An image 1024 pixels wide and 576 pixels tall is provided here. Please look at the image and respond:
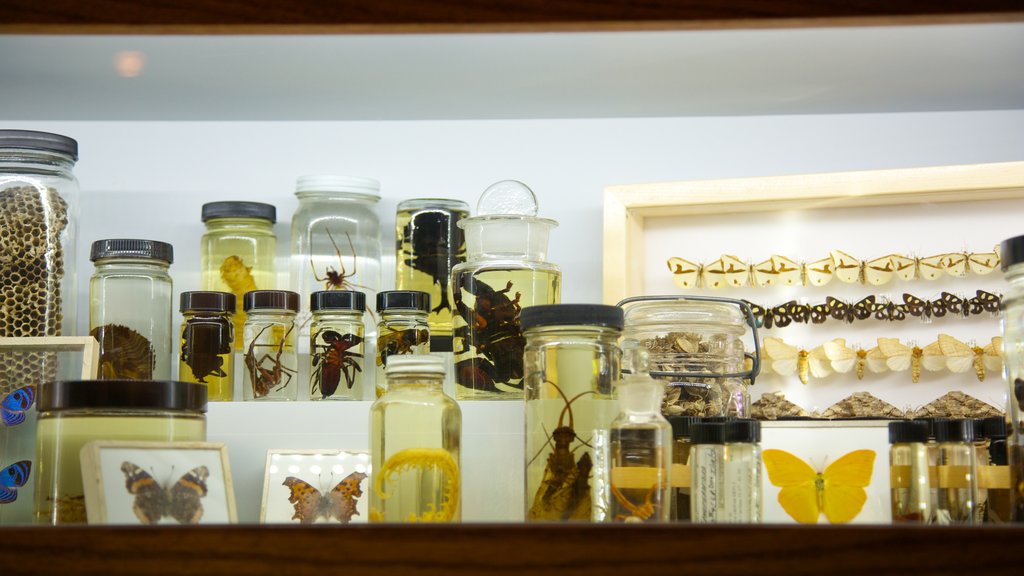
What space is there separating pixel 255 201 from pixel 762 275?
22.0 inches

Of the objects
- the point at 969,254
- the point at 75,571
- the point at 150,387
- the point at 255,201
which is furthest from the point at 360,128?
the point at 75,571

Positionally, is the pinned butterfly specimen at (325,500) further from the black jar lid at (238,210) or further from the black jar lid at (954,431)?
the black jar lid at (954,431)

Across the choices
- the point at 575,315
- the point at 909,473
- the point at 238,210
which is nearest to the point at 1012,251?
the point at 909,473

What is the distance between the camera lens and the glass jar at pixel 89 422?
80 cm

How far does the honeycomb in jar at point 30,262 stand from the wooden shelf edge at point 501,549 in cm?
63

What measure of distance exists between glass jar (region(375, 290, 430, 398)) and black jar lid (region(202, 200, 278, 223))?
8.1 inches

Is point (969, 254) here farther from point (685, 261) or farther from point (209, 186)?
point (209, 186)

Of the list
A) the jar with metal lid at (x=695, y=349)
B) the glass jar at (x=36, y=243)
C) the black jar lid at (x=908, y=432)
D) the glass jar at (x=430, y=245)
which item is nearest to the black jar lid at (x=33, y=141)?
the glass jar at (x=36, y=243)

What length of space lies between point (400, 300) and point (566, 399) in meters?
0.24

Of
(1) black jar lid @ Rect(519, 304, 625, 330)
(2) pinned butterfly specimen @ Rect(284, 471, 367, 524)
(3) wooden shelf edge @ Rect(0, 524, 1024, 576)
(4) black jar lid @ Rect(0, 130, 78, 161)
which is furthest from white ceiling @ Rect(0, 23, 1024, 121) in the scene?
(3) wooden shelf edge @ Rect(0, 524, 1024, 576)

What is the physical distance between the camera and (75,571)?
48cm

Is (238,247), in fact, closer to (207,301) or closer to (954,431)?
(207,301)

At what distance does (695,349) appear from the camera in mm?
1011

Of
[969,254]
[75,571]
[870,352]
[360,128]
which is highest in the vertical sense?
[360,128]
